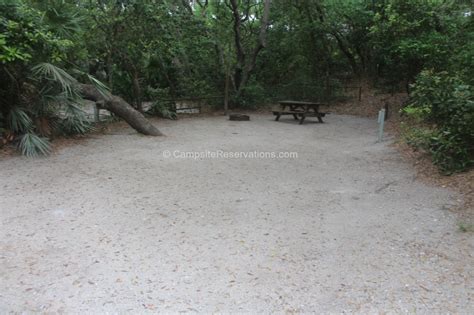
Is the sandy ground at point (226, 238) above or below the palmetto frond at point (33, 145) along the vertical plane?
below

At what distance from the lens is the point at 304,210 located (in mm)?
4543

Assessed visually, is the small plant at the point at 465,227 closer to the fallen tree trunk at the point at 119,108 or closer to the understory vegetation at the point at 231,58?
the understory vegetation at the point at 231,58

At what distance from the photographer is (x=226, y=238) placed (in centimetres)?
373

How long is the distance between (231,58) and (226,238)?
40.6ft

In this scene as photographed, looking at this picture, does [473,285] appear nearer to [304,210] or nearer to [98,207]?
[304,210]

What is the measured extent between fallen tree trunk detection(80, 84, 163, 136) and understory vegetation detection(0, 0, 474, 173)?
21 centimetres

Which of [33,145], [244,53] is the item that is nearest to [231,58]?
[244,53]

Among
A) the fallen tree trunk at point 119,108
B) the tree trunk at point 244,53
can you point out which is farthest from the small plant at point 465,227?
the tree trunk at point 244,53

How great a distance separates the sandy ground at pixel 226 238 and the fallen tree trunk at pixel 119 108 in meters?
2.46

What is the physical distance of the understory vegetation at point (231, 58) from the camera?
258 inches

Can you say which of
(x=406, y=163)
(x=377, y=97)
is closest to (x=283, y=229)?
(x=406, y=163)

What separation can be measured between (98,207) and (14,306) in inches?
78.3

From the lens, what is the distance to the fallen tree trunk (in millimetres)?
8898

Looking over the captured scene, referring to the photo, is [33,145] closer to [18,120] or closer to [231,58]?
[18,120]
